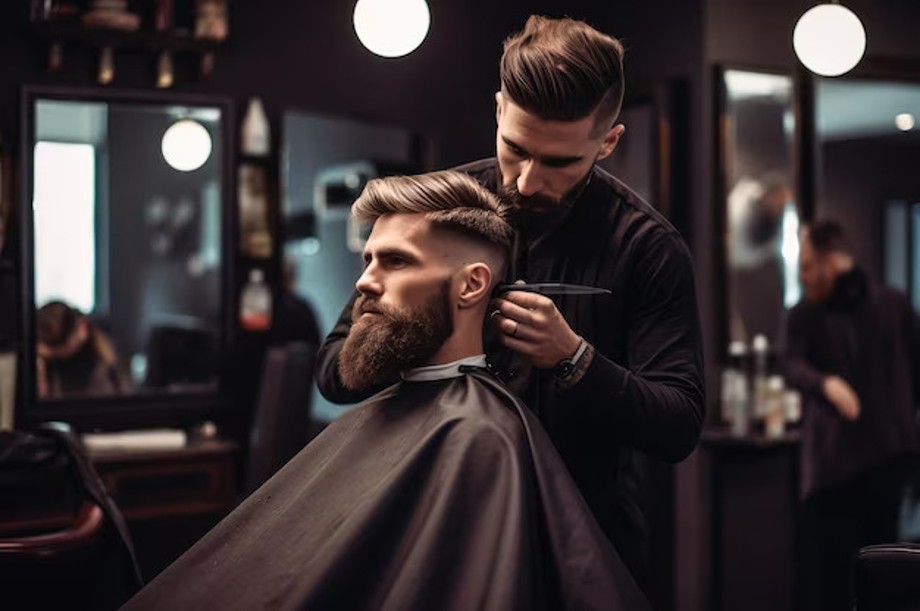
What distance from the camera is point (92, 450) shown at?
4016 mm

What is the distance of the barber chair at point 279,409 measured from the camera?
3793mm

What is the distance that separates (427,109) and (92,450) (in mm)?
2091

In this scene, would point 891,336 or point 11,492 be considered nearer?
point 11,492

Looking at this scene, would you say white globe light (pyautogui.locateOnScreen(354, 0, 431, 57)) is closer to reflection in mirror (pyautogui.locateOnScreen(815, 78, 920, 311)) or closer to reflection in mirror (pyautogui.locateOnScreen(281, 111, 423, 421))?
reflection in mirror (pyautogui.locateOnScreen(281, 111, 423, 421))

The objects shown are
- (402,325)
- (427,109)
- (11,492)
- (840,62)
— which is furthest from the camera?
(427,109)

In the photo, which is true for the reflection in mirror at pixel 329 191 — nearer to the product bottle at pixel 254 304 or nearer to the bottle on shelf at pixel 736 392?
the product bottle at pixel 254 304

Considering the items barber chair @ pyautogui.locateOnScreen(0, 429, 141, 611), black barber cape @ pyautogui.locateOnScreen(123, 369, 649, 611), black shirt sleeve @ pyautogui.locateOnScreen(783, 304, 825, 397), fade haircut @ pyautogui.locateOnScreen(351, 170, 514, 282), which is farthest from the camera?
black shirt sleeve @ pyautogui.locateOnScreen(783, 304, 825, 397)

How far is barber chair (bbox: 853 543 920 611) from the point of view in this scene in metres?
1.66

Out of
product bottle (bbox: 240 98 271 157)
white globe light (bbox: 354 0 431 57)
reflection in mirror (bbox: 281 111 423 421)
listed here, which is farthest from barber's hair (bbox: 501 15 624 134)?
reflection in mirror (bbox: 281 111 423 421)

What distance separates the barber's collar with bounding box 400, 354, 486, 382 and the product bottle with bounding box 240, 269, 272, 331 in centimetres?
302

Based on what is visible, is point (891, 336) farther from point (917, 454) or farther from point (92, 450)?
point (92, 450)

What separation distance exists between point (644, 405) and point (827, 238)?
2691 mm

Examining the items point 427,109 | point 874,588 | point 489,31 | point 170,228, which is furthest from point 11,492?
point 489,31

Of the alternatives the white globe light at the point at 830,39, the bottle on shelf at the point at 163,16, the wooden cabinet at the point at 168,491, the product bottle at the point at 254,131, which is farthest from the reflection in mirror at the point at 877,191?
the wooden cabinet at the point at 168,491
